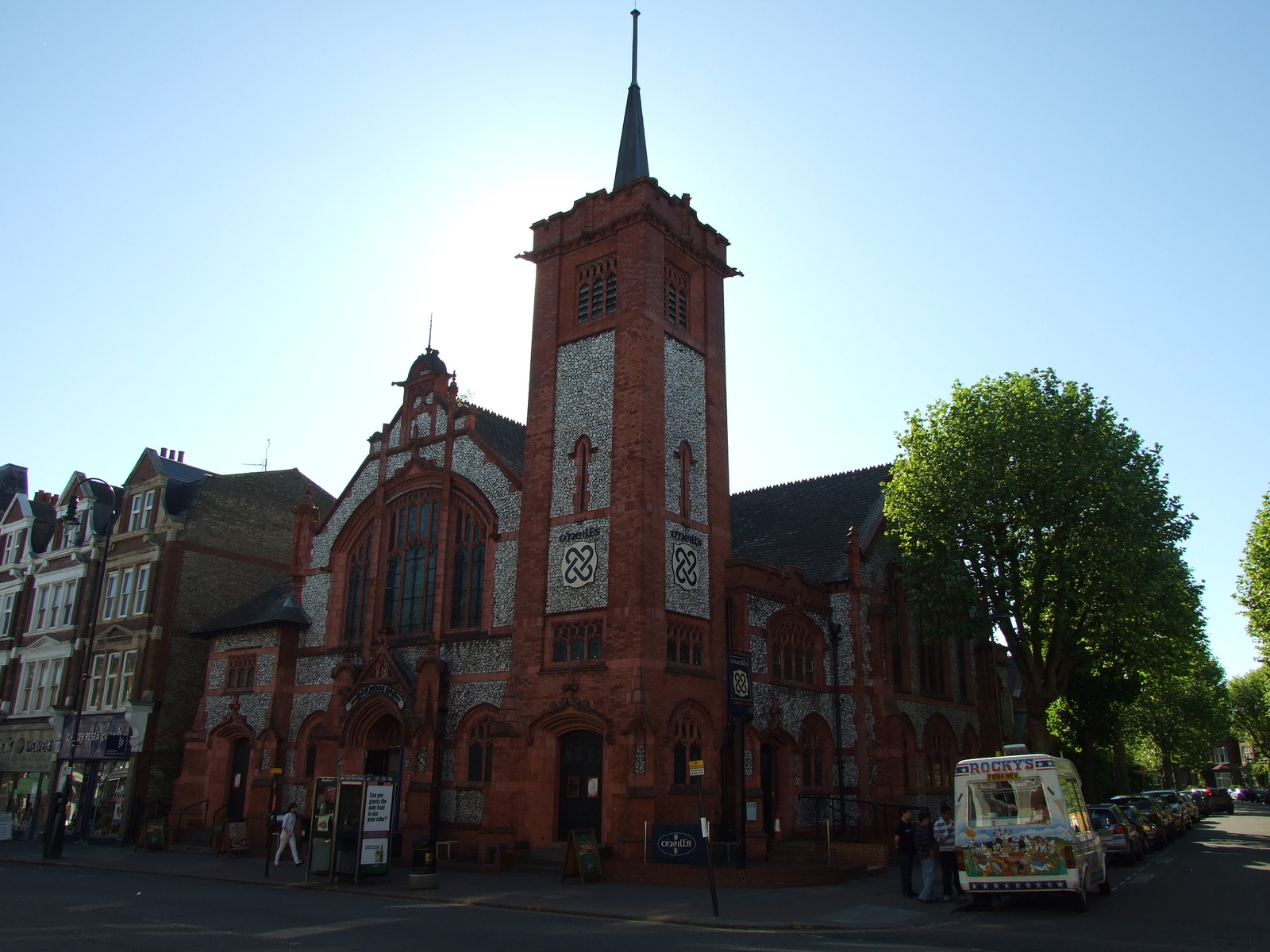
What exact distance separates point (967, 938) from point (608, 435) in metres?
16.8

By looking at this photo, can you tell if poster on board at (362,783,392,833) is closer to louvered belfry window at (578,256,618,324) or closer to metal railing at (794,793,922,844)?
metal railing at (794,793,922,844)

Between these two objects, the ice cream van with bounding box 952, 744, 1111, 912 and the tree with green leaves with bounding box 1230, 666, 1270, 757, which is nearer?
the ice cream van with bounding box 952, 744, 1111, 912

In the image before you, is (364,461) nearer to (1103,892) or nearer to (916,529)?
(916,529)

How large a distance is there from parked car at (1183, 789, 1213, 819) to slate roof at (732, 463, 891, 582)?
42110 millimetres

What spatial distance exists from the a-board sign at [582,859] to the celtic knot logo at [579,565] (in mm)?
6947

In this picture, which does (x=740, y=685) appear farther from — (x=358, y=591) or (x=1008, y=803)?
(x=358, y=591)

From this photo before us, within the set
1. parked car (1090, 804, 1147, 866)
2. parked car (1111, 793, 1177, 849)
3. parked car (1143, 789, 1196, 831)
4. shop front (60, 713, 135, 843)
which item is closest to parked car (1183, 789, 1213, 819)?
parked car (1143, 789, 1196, 831)

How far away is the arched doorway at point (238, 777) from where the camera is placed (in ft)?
108

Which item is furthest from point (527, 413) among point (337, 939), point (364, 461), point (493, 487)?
point (337, 939)

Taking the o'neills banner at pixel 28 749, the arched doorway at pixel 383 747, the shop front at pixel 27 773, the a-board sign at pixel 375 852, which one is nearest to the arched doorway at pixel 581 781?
the a-board sign at pixel 375 852

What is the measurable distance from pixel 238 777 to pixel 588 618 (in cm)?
1617

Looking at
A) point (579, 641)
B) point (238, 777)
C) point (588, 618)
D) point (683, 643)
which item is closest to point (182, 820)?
point (238, 777)

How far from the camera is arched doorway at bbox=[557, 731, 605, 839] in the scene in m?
24.6

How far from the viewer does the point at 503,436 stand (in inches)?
1323
